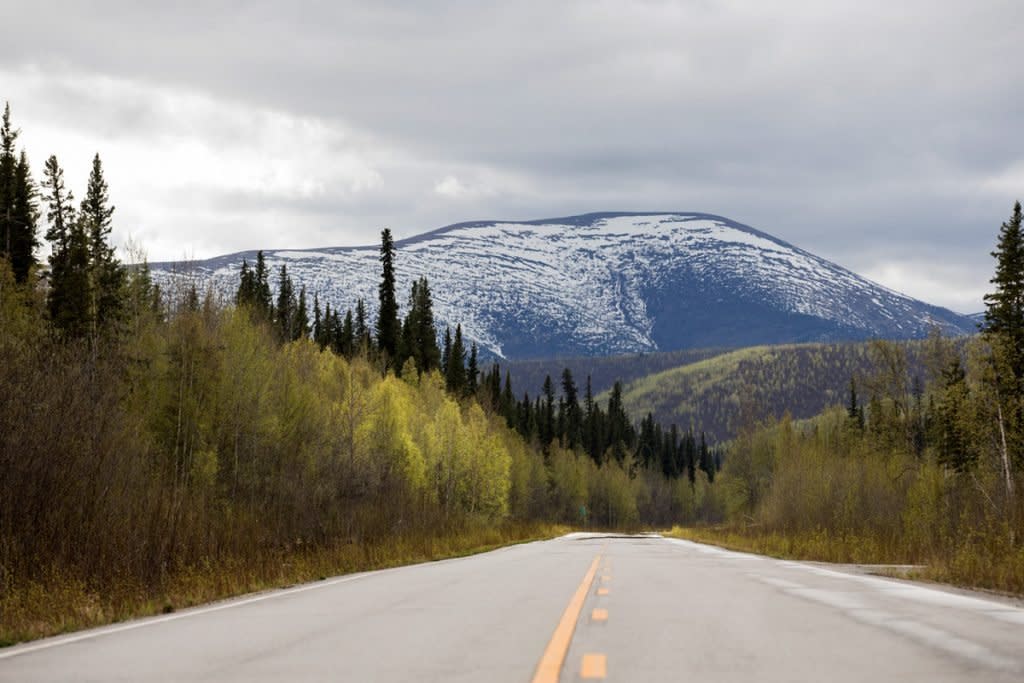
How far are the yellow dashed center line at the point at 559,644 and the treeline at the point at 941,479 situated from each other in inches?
260

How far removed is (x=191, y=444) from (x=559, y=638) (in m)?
31.7

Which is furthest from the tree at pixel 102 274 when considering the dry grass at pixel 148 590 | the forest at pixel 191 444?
the dry grass at pixel 148 590

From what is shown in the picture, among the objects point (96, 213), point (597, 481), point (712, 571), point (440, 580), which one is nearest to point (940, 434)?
point (712, 571)

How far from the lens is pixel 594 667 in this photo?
780 cm

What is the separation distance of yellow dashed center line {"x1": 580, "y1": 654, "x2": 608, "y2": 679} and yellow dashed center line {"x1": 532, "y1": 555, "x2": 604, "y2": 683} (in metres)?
0.01

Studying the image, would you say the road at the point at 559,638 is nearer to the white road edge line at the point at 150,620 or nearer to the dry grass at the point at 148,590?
the white road edge line at the point at 150,620

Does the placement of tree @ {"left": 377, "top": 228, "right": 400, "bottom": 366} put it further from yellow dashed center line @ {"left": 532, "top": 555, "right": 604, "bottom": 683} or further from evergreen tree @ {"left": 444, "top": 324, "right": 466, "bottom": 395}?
yellow dashed center line @ {"left": 532, "top": 555, "right": 604, "bottom": 683}

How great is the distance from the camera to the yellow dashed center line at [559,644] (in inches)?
293

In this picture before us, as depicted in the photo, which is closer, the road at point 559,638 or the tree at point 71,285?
the road at point 559,638

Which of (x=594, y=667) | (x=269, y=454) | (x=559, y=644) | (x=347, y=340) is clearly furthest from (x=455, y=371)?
(x=594, y=667)

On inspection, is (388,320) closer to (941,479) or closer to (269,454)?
(269,454)

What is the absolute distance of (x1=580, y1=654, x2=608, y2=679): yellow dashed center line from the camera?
292 inches

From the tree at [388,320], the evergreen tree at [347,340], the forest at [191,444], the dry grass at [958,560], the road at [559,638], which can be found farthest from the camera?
the evergreen tree at [347,340]

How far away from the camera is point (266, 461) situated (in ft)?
140
